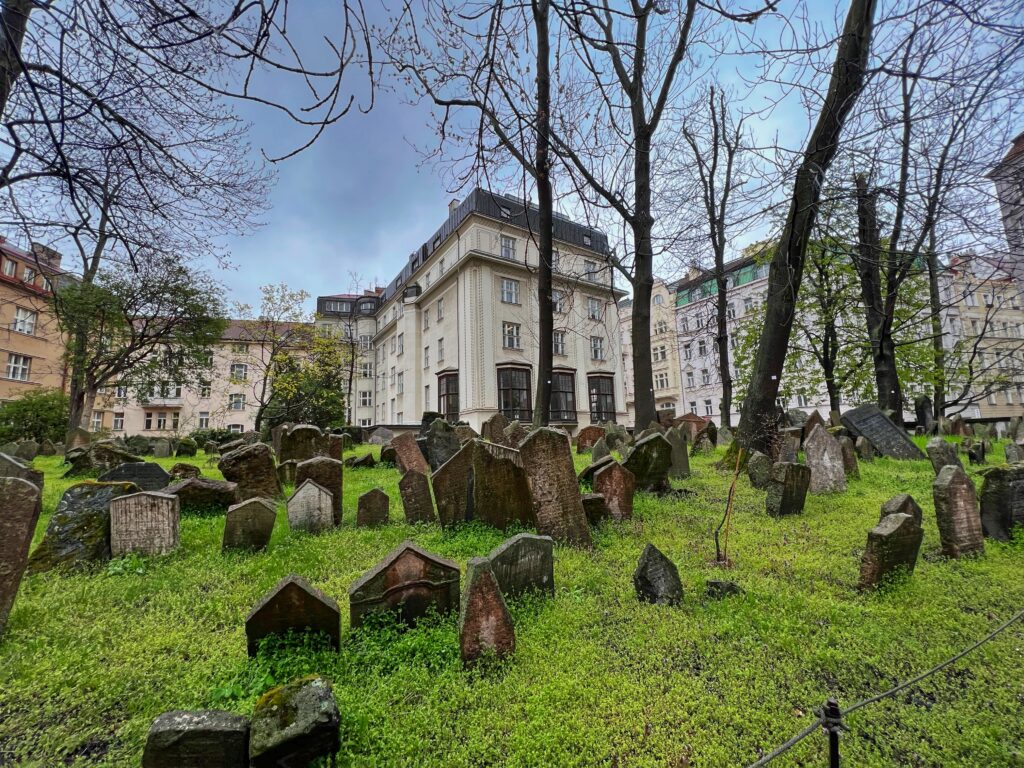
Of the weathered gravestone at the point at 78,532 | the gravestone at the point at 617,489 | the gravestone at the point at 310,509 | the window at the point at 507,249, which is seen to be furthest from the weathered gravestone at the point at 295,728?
the window at the point at 507,249

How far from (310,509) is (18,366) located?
3448 cm

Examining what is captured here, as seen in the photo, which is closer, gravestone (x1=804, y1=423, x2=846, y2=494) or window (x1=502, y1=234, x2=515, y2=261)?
gravestone (x1=804, y1=423, x2=846, y2=494)

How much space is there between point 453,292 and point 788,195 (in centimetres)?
2422

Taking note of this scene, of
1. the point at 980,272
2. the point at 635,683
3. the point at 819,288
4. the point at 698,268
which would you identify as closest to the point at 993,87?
the point at 980,272

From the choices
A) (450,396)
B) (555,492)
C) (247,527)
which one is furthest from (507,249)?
(247,527)

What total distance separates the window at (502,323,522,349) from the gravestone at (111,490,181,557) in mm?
21981

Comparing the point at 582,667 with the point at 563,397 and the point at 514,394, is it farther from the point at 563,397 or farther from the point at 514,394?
the point at 563,397

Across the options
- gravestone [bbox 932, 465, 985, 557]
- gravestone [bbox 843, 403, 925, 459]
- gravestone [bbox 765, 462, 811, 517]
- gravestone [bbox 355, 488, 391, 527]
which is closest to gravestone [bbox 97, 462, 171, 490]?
gravestone [bbox 355, 488, 391, 527]

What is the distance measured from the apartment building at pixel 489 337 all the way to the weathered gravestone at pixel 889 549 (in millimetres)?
18860

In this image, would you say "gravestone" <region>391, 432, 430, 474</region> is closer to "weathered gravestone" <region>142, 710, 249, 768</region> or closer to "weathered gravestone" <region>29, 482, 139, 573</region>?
"weathered gravestone" <region>29, 482, 139, 573</region>

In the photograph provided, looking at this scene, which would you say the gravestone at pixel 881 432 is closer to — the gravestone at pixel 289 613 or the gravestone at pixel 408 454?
the gravestone at pixel 408 454

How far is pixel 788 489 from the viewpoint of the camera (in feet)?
15.6

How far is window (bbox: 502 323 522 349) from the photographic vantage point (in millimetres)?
25688

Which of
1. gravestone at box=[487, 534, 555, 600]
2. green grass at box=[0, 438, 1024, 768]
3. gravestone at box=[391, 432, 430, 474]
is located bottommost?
green grass at box=[0, 438, 1024, 768]
